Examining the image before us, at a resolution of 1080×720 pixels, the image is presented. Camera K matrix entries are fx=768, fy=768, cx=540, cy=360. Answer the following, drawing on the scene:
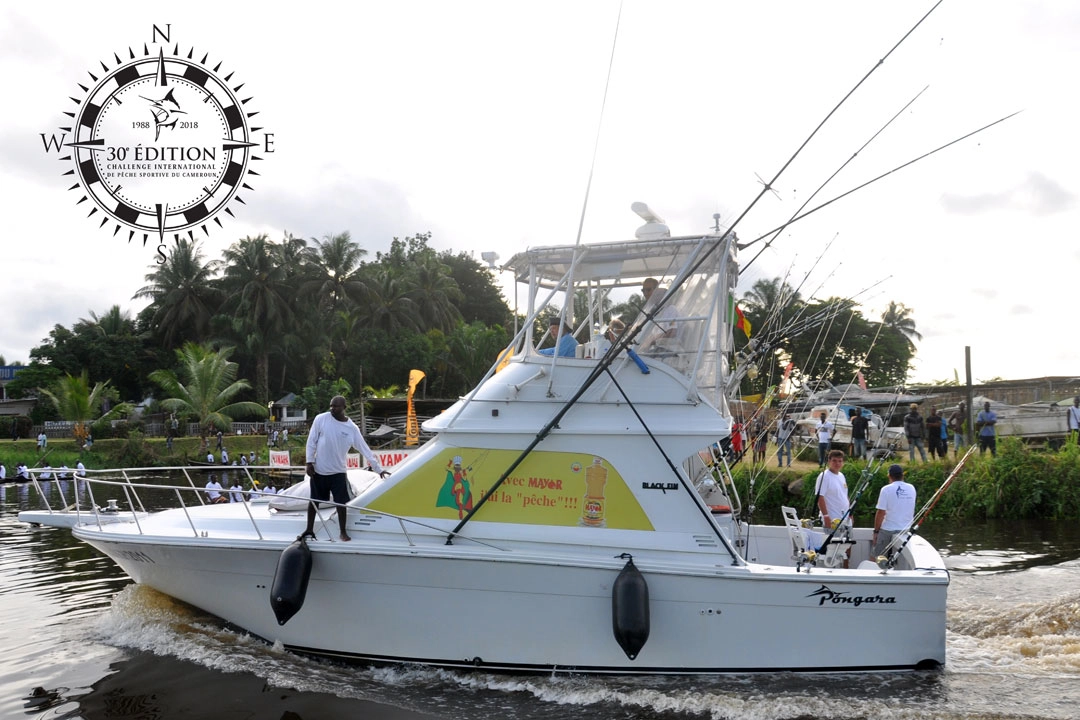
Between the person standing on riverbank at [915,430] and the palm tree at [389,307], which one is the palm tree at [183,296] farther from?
the person standing on riverbank at [915,430]

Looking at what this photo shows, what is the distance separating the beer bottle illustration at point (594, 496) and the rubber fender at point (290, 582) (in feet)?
7.48

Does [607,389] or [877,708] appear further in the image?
[607,389]

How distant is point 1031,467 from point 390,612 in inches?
479

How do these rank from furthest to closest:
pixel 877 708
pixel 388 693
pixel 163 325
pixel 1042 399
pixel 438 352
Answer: pixel 163 325 < pixel 438 352 < pixel 1042 399 < pixel 388 693 < pixel 877 708

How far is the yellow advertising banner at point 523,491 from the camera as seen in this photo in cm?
629

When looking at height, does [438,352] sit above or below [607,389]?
above

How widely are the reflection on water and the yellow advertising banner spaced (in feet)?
3.38

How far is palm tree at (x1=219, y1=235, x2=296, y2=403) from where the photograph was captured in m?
38.1

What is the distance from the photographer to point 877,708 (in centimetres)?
560

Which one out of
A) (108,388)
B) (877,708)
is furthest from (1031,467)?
(108,388)

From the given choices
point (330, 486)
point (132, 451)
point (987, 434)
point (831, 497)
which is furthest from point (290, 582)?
point (132, 451)

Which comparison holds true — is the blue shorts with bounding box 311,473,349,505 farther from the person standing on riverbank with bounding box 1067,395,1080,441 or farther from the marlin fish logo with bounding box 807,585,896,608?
the person standing on riverbank with bounding box 1067,395,1080,441

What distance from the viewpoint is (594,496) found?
630 centimetres

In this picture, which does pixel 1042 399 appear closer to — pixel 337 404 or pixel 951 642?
pixel 951 642
